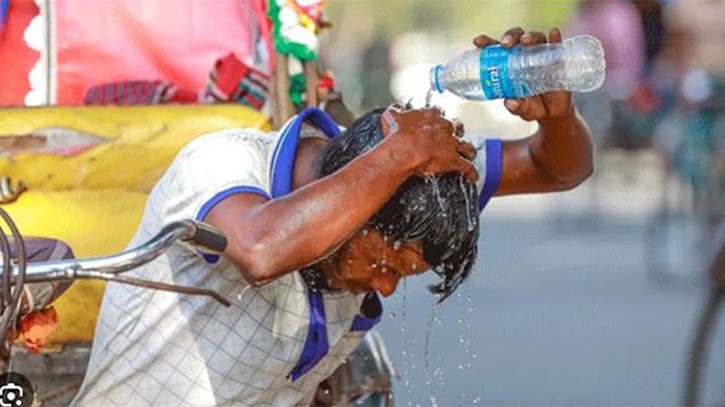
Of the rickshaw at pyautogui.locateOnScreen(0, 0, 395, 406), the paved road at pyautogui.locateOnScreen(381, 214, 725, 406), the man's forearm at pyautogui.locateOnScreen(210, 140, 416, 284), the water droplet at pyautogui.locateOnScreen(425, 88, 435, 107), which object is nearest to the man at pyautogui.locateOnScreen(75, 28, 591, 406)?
the man's forearm at pyautogui.locateOnScreen(210, 140, 416, 284)

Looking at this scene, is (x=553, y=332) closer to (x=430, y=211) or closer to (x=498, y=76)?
(x=498, y=76)

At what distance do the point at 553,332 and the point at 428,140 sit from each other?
22.7 feet

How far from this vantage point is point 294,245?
3.24 meters

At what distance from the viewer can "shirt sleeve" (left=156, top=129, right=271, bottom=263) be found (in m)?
3.43

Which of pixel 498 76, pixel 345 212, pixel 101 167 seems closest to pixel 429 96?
pixel 498 76

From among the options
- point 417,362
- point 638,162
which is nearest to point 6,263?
point 417,362

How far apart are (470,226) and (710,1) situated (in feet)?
36.3

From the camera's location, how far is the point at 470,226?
3.38 meters

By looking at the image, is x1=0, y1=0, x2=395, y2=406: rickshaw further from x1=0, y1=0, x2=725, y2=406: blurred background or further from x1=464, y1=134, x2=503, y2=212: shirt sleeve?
x1=464, y1=134, x2=503, y2=212: shirt sleeve

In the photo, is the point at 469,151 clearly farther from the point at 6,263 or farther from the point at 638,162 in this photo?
the point at 638,162

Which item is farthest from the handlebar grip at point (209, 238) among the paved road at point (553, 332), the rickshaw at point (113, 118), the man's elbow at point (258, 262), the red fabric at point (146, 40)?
the paved road at point (553, 332)

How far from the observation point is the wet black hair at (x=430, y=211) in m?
3.32

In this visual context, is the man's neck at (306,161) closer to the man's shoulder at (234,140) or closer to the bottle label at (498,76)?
the man's shoulder at (234,140)

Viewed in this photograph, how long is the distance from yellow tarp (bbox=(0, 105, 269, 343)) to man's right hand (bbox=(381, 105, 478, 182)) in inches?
38.0
